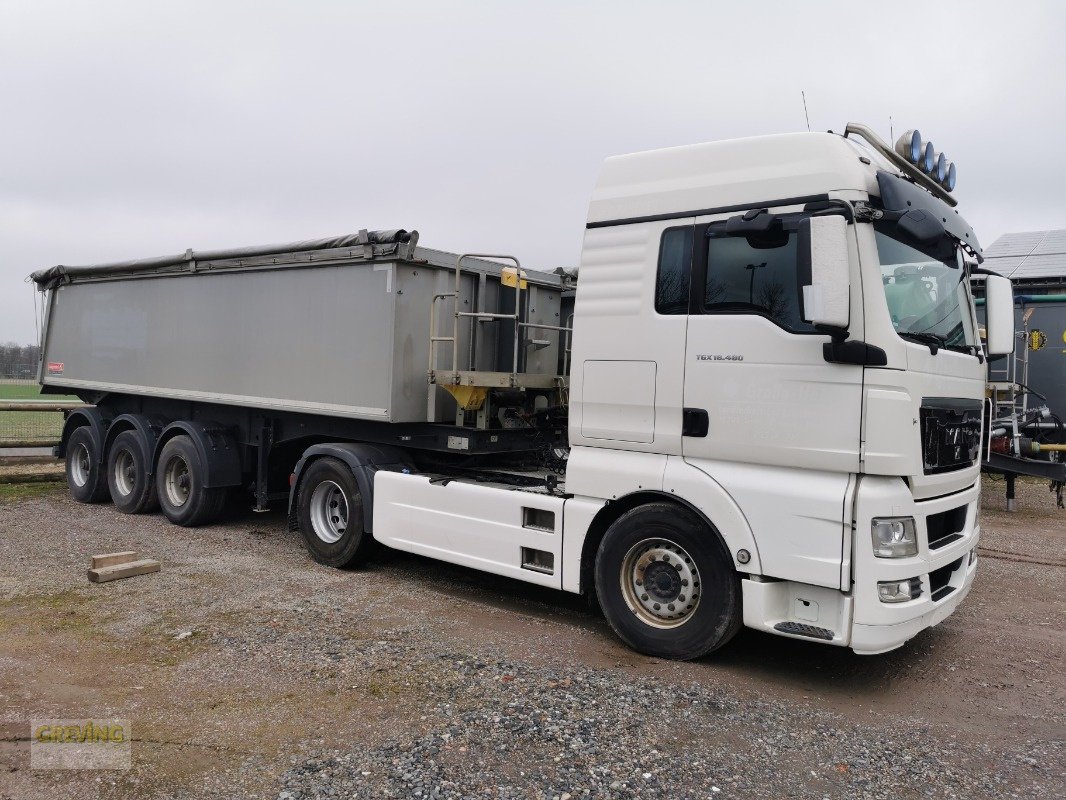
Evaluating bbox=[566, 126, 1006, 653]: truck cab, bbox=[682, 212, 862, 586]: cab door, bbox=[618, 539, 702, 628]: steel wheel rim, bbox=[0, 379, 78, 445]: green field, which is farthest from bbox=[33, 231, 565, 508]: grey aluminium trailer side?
bbox=[0, 379, 78, 445]: green field

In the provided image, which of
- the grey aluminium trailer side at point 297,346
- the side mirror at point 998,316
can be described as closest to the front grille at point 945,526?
the side mirror at point 998,316

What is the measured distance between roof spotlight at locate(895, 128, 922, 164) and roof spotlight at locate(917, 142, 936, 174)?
0.23ft

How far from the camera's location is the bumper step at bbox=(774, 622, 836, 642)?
4473mm

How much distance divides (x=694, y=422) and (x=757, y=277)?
942 millimetres

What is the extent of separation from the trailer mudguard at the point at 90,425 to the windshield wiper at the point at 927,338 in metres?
9.65

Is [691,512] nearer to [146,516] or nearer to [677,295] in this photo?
[677,295]

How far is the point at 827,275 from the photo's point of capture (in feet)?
13.6

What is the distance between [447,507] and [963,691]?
371 centimetres

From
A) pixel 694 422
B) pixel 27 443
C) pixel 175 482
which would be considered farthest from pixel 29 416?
pixel 694 422

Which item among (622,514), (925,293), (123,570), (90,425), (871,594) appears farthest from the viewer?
(90,425)

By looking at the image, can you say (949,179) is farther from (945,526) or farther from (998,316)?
(945,526)

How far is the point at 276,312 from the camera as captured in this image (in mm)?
7906

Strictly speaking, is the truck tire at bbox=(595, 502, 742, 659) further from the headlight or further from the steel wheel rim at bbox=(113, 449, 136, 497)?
the steel wheel rim at bbox=(113, 449, 136, 497)

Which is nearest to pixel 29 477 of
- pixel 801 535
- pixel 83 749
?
pixel 83 749
